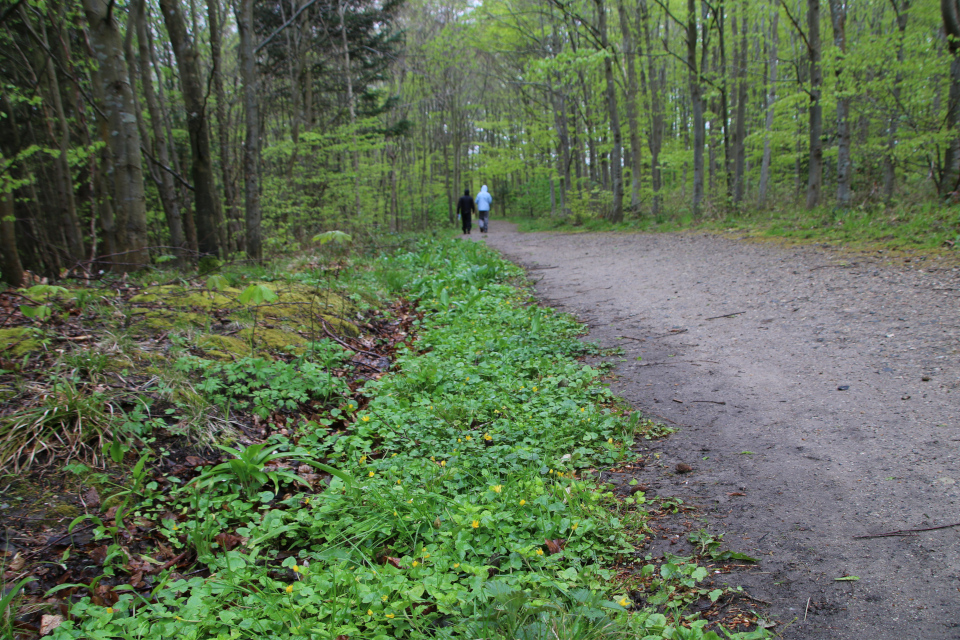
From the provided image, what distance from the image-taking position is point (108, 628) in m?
1.87

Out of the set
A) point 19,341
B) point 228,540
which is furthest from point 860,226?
point 19,341

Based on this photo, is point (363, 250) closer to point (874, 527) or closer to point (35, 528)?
point (35, 528)

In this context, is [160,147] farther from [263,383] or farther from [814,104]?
[814,104]

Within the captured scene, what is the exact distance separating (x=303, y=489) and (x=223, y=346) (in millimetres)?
1732

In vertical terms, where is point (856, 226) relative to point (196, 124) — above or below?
below

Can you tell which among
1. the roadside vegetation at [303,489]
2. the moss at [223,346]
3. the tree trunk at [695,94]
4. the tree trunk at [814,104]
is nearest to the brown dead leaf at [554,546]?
the roadside vegetation at [303,489]

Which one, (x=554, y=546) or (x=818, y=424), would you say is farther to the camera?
(x=818, y=424)

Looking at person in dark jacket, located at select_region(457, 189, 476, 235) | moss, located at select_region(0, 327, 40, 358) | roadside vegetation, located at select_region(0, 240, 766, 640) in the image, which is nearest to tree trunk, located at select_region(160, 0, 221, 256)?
roadside vegetation, located at select_region(0, 240, 766, 640)

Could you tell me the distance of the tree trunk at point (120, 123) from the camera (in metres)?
5.31

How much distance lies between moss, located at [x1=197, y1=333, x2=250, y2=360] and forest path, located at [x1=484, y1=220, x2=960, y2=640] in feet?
10.1

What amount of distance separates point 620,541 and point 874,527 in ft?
3.41

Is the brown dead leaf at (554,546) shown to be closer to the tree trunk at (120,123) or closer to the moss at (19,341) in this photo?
the moss at (19,341)

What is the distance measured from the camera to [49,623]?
Result: 1.88m

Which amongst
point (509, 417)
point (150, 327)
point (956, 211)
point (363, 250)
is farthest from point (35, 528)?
point (956, 211)
